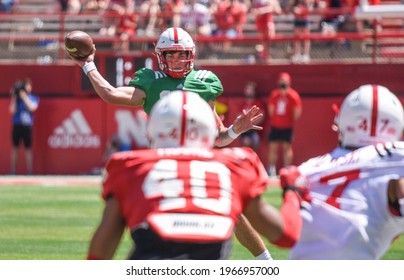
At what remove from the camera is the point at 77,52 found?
326 inches

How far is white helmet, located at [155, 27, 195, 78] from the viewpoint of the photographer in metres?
8.51

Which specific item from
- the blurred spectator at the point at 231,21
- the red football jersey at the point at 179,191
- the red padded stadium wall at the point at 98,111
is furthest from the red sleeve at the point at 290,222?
the blurred spectator at the point at 231,21

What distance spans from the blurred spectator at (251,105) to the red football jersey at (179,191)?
16.3m

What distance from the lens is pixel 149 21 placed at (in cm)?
2317

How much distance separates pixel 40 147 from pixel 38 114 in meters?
0.68

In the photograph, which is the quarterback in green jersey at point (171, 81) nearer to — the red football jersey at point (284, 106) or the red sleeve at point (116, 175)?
the red sleeve at point (116, 175)

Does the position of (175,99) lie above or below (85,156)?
above

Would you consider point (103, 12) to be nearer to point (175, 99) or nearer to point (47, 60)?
point (47, 60)

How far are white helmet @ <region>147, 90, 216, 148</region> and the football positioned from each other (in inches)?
133

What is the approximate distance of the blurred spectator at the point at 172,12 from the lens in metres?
22.2

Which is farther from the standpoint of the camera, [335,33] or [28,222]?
[335,33]
